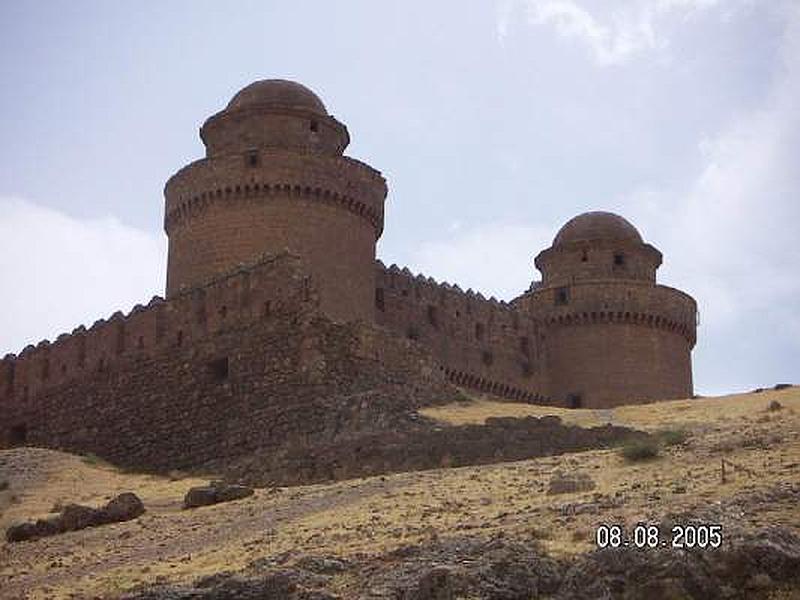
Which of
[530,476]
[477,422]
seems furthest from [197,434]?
[530,476]

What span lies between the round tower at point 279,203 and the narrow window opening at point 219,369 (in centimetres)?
447

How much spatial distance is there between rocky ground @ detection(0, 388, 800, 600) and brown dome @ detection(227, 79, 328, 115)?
15501 mm

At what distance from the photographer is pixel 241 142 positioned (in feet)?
115

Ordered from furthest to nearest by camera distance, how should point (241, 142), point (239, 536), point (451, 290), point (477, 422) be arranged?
point (451, 290) < point (241, 142) < point (477, 422) < point (239, 536)

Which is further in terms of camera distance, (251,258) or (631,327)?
(631,327)

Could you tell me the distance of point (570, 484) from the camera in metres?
16.0

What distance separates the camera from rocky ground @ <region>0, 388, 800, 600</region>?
1196cm

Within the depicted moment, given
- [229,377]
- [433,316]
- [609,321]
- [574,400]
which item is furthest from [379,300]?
[229,377]

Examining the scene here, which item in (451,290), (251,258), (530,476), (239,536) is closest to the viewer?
(239,536)

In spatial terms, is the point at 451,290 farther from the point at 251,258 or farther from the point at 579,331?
the point at 251,258

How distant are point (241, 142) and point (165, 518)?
57.2 feet

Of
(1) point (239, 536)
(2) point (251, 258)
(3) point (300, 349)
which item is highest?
(2) point (251, 258)

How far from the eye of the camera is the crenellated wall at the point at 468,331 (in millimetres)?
37719

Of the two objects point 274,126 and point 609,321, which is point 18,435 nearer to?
point 274,126
